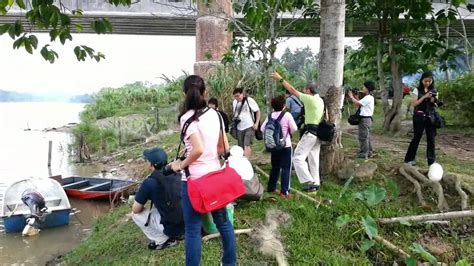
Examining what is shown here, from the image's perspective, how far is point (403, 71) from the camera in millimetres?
10422

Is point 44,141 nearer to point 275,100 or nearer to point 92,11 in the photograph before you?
point 92,11

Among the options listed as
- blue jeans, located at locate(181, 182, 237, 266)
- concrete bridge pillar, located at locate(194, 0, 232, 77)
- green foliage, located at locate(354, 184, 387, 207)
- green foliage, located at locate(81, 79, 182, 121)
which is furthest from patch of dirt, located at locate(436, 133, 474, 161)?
green foliage, located at locate(81, 79, 182, 121)

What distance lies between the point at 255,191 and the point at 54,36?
9.43 feet

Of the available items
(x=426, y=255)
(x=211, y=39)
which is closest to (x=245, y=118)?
(x=426, y=255)

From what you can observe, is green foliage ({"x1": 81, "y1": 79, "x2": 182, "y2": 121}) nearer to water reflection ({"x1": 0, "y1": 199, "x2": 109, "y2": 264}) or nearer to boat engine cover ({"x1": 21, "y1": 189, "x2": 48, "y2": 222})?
water reflection ({"x1": 0, "y1": 199, "x2": 109, "y2": 264})

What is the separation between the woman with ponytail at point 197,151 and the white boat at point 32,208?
4.96 meters

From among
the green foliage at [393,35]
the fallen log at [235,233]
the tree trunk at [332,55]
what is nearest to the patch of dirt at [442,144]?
the green foliage at [393,35]

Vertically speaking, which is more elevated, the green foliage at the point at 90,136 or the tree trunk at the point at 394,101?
the tree trunk at the point at 394,101

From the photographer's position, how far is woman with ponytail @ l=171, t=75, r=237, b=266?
3.44 meters

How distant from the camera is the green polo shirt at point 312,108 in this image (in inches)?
223

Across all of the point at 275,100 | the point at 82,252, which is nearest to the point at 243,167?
the point at 275,100

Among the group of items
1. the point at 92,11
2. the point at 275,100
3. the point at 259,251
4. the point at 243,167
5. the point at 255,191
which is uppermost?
the point at 92,11

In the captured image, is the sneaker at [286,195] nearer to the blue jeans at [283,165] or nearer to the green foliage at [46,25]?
the blue jeans at [283,165]

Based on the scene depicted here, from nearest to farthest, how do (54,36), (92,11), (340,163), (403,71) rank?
1. (54,36)
2. (340,163)
3. (403,71)
4. (92,11)
